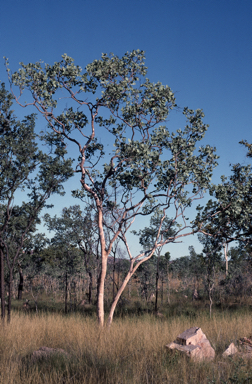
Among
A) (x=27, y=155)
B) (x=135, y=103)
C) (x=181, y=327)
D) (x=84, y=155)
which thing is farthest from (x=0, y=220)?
(x=181, y=327)

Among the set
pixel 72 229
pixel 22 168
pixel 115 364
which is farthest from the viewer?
pixel 72 229

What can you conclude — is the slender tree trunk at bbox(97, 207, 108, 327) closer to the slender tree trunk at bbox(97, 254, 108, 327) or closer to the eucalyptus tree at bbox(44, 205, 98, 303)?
the slender tree trunk at bbox(97, 254, 108, 327)

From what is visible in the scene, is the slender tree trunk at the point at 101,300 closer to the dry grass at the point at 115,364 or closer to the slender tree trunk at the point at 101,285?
the slender tree trunk at the point at 101,285

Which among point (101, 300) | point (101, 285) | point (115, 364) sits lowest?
point (101, 300)

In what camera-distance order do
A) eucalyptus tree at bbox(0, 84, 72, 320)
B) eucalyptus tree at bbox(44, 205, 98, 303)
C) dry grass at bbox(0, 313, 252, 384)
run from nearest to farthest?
dry grass at bbox(0, 313, 252, 384)
eucalyptus tree at bbox(0, 84, 72, 320)
eucalyptus tree at bbox(44, 205, 98, 303)

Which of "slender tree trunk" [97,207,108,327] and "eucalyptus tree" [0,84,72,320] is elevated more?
"eucalyptus tree" [0,84,72,320]

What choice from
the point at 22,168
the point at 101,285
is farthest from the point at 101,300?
the point at 22,168

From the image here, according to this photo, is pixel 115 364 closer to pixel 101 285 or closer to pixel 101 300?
pixel 101 300

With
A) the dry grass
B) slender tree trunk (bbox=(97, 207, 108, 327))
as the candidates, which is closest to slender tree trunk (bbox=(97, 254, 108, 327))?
slender tree trunk (bbox=(97, 207, 108, 327))

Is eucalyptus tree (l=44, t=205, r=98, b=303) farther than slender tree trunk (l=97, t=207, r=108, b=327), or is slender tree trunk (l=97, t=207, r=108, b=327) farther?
eucalyptus tree (l=44, t=205, r=98, b=303)

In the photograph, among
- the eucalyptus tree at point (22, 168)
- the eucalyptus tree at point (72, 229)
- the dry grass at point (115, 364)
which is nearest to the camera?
the dry grass at point (115, 364)

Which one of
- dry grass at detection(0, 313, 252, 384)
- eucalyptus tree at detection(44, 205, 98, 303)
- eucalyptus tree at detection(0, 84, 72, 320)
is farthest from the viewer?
eucalyptus tree at detection(44, 205, 98, 303)

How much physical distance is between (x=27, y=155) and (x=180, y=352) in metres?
9.74

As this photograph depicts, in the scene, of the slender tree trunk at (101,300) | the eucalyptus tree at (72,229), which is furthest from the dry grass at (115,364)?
the eucalyptus tree at (72,229)
